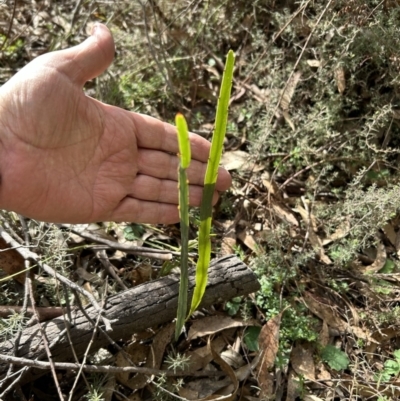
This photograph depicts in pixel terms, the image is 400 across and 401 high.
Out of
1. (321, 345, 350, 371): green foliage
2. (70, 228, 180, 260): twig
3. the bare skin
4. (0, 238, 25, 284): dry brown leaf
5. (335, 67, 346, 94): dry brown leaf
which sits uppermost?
(335, 67, 346, 94): dry brown leaf

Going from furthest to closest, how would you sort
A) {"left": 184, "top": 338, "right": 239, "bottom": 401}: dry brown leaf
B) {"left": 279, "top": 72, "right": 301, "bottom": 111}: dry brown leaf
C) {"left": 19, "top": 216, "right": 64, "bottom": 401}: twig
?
{"left": 279, "top": 72, "right": 301, "bottom": 111}: dry brown leaf
{"left": 184, "top": 338, "right": 239, "bottom": 401}: dry brown leaf
{"left": 19, "top": 216, "right": 64, "bottom": 401}: twig

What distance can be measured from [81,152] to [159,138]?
267 millimetres

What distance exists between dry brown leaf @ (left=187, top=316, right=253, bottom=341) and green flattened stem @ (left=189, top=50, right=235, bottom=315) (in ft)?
1.04

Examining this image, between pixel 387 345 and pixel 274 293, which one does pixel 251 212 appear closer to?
pixel 274 293

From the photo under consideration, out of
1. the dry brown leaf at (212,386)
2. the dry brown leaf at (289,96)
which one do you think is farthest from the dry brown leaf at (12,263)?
the dry brown leaf at (289,96)

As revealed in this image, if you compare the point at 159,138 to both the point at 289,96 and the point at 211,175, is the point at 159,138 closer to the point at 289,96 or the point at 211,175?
the point at 211,175

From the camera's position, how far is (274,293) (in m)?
1.78

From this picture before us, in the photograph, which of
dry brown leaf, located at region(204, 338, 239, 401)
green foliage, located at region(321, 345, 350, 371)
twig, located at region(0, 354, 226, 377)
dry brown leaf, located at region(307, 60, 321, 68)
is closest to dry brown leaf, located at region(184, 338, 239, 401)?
dry brown leaf, located at region(204, 338, 239, 401)

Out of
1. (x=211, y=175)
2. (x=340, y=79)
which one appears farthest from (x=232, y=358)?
(x=340, y=79)

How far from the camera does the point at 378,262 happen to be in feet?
6.20

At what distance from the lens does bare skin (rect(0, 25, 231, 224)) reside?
1.49 meters

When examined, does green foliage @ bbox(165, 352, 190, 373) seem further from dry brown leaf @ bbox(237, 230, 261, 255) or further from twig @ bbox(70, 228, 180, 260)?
dry brown leaf @ bbox(237, 230, 261, 255)

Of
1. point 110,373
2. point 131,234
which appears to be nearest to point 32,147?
point 131,234

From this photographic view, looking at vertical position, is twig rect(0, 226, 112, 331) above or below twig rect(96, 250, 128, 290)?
above
